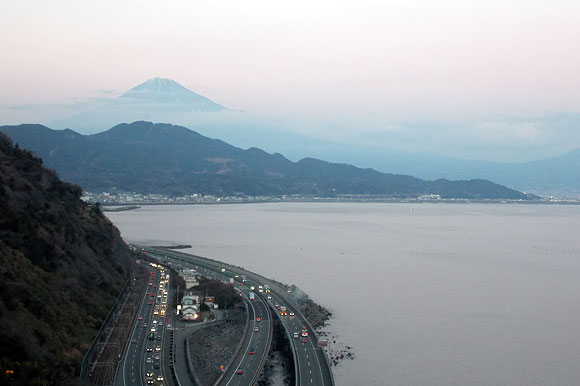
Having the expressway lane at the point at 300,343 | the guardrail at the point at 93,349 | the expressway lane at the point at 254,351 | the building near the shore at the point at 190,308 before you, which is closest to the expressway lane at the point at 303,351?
the expressway lane at the point at 300,343

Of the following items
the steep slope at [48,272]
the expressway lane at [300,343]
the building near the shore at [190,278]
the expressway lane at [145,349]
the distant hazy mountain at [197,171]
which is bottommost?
the expressway lane at [145,349]

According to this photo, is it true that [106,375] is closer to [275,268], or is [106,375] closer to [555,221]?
[275,268]

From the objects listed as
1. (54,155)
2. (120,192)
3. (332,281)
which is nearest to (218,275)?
(332,281)

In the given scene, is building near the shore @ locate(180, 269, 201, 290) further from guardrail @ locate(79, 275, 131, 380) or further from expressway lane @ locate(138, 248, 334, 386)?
guardrail @ locate(79, 275, 131, 380)

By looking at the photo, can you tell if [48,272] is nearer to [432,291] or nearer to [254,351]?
[254,351]

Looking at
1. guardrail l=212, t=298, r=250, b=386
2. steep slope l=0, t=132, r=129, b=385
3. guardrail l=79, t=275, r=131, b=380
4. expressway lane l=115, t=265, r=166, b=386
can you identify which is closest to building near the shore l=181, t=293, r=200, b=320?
expressway lane l=115, t=265, r=166, b=386

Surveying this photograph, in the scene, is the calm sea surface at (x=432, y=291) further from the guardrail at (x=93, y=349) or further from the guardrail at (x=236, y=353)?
the guardrail at (x=93, y=349)

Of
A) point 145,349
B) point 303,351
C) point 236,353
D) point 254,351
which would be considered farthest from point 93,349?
point 303,351
